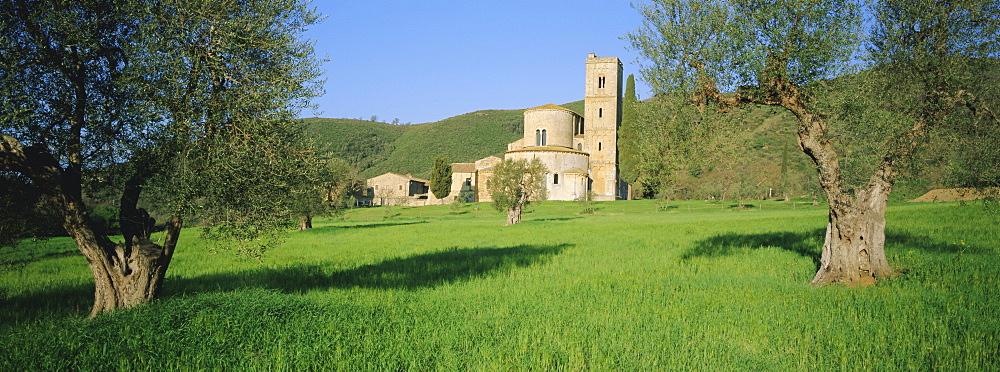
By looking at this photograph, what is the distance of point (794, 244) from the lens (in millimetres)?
17000

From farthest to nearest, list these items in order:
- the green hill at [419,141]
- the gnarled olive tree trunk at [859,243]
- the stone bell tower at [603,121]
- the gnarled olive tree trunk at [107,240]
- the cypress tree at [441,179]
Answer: the green hill at [419,141] → the cypress tree at [441,179] → the stone bell tower at [603,121] → the gnarled olive tree trunk at [859,243] → the gnarled olive tree trunk at [107,240]

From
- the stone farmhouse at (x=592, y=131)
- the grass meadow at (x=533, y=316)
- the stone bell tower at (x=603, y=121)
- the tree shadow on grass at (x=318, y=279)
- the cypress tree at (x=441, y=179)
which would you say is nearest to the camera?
the grass meadow at (x=533, y=316)

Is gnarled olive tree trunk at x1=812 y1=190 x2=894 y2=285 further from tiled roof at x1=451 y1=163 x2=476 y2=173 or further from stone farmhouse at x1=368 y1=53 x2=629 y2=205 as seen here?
tiled roof at x1=451 y1=163 x2=476 y2=173

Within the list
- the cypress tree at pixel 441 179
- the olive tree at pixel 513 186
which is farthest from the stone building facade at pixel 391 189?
the olive tree at pixel 513 186

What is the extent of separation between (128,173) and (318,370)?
514 cm

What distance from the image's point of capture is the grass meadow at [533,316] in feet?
20.6

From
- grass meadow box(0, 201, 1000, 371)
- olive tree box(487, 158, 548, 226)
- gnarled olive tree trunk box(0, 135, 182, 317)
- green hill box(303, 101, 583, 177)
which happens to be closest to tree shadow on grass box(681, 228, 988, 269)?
grass meadow box(0, 201, 1000, 371)

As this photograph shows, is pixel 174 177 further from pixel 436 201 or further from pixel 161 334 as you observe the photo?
pixel 436 201

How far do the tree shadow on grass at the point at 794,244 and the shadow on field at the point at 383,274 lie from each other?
16.6 ft

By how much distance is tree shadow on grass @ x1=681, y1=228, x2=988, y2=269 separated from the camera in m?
14.1

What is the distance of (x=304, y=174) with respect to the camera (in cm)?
932

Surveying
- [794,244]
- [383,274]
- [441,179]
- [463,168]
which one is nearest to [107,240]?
[383,274]

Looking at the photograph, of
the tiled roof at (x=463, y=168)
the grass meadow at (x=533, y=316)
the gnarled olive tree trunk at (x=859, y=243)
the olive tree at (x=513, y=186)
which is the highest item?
the tiled roof at (x=463, y=168)

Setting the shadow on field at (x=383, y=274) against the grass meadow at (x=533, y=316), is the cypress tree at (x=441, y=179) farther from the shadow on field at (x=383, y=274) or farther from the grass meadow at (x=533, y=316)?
the grass meadow at (x=533, y=316)
